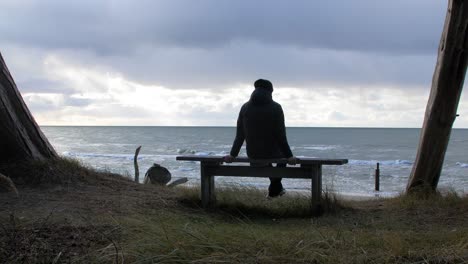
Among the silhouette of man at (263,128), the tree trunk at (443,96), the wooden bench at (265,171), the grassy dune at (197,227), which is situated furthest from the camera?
→ the tree trunk at (443,96)

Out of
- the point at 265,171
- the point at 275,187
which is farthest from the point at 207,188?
the point at 275,187

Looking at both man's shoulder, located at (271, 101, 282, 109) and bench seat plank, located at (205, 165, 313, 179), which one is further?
man's shoulder, located at (271, 101, 282, 109)

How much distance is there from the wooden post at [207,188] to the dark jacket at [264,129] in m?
0.55

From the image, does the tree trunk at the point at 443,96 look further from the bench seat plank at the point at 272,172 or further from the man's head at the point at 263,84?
the man's head at the point at 263,84

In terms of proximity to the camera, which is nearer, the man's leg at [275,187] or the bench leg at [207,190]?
the bench leg at [207,190]

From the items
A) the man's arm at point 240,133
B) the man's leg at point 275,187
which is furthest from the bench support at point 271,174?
the man's leg at point 275,187

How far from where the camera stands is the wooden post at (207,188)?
730cm

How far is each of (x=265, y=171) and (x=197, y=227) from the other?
2.87 metres

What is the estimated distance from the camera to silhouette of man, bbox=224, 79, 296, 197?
7113mm

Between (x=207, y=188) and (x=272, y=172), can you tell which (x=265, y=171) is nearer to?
(x=272, y=172)

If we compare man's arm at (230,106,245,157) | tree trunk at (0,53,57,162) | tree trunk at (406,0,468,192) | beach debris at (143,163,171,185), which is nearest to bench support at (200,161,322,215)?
man's arm at (230,106,245,157)

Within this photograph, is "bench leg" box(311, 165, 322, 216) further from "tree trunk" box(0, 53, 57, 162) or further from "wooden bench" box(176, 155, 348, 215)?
"tree trunk" box(0, 53, 57, 162)

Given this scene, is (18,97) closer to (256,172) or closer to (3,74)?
(3,74)

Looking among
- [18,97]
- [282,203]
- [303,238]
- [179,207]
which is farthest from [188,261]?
[18,97]
